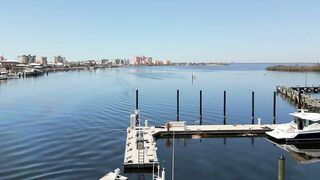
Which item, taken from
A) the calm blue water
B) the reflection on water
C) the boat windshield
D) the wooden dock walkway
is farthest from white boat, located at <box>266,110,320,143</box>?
the wooden dock walkway

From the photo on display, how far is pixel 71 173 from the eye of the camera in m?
33.8

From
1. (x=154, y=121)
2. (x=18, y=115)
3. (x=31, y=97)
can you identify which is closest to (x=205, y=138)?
(x=154, y=121)

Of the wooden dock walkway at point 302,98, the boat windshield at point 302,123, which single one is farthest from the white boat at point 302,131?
the wooden dock walkway at point 302,98

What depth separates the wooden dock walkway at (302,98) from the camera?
2723 inches

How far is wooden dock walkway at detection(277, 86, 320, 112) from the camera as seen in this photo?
227ft

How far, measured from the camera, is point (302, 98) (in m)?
79.7

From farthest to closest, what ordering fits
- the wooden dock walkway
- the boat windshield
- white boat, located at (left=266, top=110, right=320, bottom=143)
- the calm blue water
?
the wooden dock walkway
the boat windshield
white boat, located at (left=266, top=110, right=320, bottom=143)
the calm blue water

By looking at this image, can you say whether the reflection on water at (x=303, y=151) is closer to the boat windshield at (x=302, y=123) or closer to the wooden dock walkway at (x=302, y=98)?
the boat windshield at (x=302, y=123)

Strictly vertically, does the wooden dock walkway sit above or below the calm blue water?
above

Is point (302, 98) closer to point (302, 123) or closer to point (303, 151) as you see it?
point (302, 123)

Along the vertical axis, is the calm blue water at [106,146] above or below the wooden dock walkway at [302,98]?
below

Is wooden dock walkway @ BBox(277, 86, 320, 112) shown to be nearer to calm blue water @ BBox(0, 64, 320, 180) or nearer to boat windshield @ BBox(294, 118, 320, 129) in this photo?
calm blue water @ BBox(0, 64, 320, 180)

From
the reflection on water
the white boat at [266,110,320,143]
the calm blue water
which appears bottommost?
the reflection on water

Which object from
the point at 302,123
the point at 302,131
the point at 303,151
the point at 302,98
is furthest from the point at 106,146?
the point at 302,98
